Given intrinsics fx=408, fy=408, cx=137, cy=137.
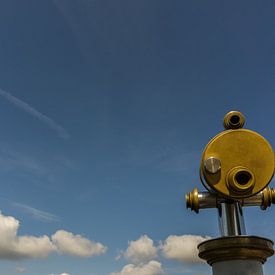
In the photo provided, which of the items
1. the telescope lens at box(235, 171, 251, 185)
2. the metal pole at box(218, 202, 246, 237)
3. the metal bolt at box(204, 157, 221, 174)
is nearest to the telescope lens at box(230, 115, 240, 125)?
the metal bolt at box(204, 157, 221, 174)

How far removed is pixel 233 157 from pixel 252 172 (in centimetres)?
32

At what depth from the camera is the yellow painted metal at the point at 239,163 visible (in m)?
5.45

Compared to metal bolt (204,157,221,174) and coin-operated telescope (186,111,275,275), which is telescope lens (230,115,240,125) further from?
metal bolt (204,157,221,174)

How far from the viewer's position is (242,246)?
16.8 feet

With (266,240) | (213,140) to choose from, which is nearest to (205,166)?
(213,140)

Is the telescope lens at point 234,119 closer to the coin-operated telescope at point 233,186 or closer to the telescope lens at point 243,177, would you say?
the coin-operated telescope at point 233,186

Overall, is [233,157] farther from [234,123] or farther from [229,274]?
[229,274]

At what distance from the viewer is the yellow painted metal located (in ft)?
17.9

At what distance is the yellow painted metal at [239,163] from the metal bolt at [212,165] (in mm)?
41

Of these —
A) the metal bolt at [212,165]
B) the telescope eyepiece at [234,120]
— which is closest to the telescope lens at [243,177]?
the metal bolt at [212,165]

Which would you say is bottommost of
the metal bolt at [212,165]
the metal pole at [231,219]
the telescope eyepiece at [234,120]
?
the metal pole at [231,219]

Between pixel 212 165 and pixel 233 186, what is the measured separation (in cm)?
39

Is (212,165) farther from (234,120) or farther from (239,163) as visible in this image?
(234,120)

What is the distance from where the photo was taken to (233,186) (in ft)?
17.8
